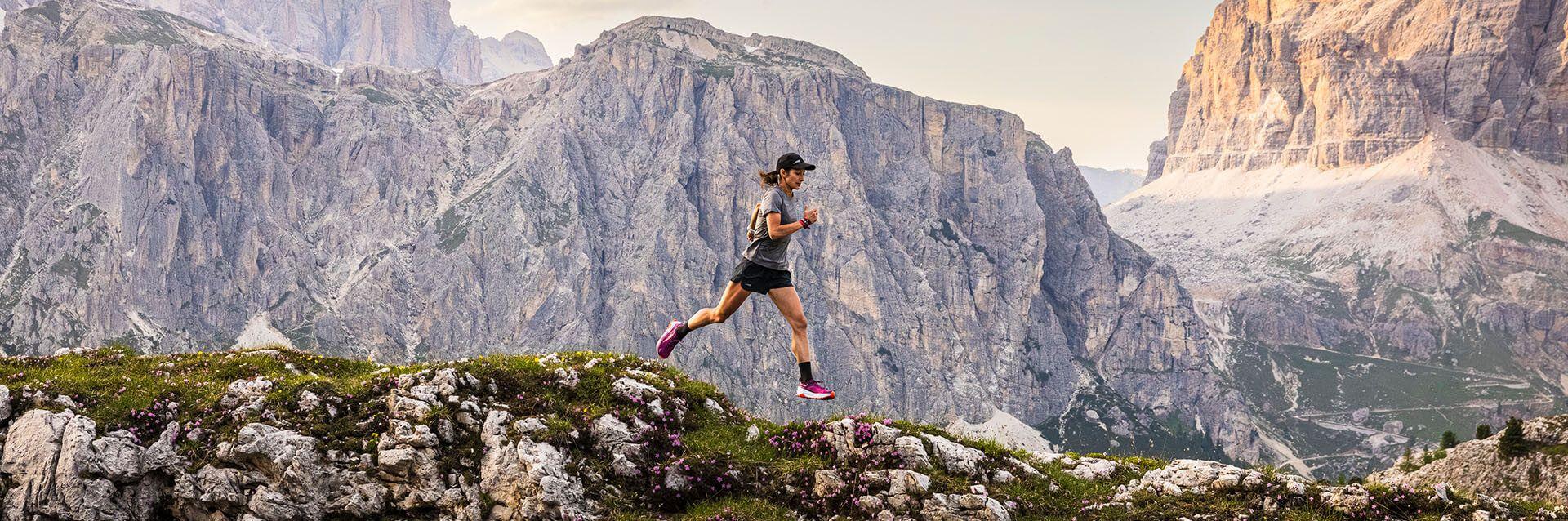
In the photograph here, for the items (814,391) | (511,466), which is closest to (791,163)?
(814,391)

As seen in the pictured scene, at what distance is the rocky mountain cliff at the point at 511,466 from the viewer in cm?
1452

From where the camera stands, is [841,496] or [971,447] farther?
[971,447]

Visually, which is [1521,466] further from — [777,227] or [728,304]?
[777,227]

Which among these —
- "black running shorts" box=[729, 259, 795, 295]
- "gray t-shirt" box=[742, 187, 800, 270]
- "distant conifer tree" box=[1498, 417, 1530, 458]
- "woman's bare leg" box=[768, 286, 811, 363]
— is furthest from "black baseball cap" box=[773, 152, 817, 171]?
"distant conifer tree" box=[1498, 417, 1530, 458]

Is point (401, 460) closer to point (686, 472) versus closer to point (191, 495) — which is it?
point (191, 495)

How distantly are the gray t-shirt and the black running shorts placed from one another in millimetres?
106

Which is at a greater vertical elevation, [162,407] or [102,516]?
[162,407]

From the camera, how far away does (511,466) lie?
15047mm

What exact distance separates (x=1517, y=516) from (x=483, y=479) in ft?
56.5

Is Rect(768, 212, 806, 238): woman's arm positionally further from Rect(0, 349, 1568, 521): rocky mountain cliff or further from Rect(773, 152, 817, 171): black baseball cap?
Rect(0, 349, 1568, 521): rocky mountain cliff

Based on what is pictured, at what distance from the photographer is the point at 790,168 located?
1775 centimetres

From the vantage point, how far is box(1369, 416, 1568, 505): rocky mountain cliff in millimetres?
50938

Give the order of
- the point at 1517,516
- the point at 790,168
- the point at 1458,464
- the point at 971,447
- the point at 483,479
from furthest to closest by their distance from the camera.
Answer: the point at 1458,464, the point at 790,168, the point at 971,447, the point at 483,479, the point at 1517,516

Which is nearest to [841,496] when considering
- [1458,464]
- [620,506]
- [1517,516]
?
[620,506]
